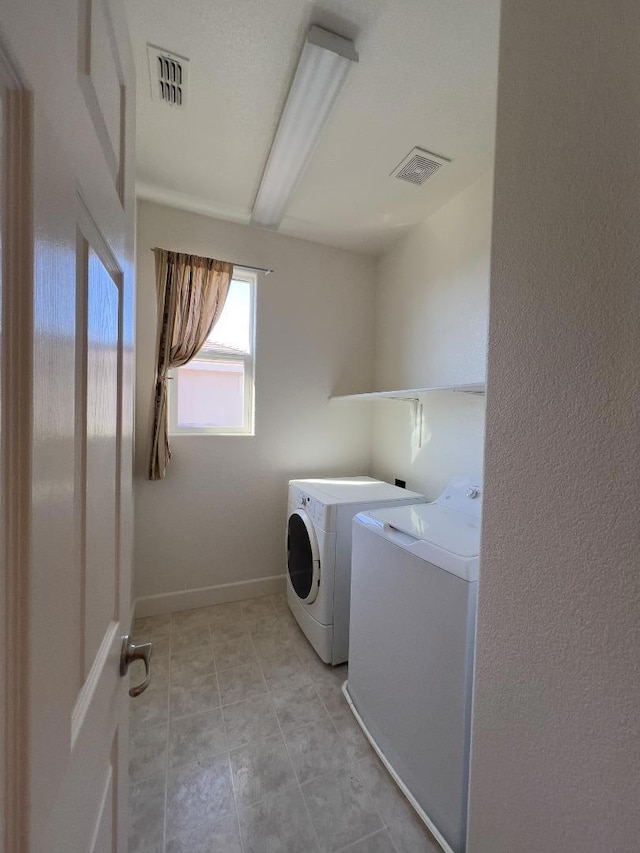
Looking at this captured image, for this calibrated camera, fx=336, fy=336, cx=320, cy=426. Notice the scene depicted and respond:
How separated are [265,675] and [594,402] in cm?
199

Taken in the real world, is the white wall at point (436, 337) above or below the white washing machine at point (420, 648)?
above

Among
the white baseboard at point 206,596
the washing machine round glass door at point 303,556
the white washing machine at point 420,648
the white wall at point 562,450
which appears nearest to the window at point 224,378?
the washing machine round glass door at point 303,556

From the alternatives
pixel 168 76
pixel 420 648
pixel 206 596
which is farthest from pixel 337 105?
pixel 206 596

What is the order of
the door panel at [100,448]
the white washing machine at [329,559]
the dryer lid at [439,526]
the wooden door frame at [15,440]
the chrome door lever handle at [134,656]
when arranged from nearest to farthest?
the wooden door frame at [15,440] < the door panel at [100,448] < the chrome door lever handle at [134,656] < the dryer lid at [439,526] < the white washing machine at [329,559]

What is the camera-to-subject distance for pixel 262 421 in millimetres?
2531

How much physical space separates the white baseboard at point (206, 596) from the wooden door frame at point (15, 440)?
2336mm

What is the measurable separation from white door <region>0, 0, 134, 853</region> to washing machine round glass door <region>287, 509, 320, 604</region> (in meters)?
1.31


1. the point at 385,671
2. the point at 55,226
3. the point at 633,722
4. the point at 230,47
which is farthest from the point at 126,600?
the point at 230,47

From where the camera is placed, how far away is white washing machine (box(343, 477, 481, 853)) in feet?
3.39

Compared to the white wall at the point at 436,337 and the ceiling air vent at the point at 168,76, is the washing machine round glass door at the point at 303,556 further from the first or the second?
the ceiling air vent at the point at 168,76

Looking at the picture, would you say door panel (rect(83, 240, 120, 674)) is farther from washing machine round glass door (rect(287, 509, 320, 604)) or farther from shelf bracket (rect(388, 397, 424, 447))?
shelf bracket (rect(388, 397, 424, 447))

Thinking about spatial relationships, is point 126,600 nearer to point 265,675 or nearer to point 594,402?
point 594,402

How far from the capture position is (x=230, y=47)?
4.12ft

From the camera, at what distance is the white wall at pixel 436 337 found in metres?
1.87
